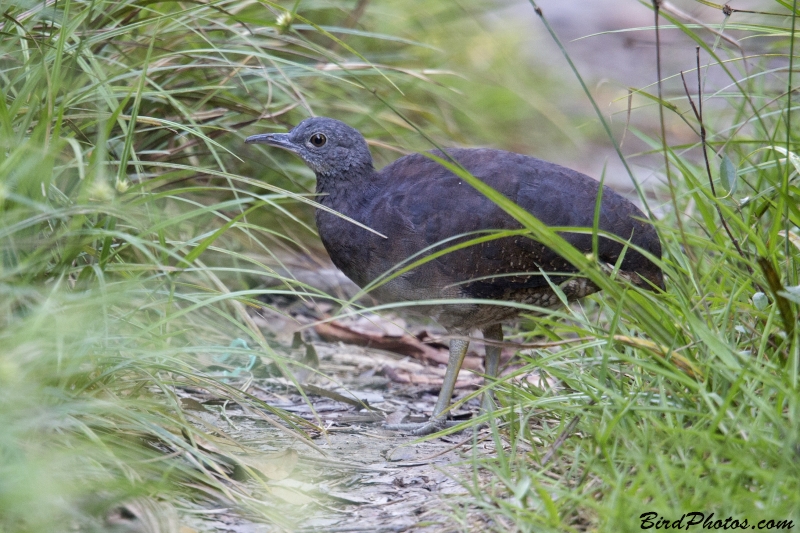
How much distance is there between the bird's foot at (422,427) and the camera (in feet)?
11.8

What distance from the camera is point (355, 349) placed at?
15.4 feet

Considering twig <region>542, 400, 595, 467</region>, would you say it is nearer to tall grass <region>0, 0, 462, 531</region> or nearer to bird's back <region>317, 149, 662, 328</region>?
tall grass <region>0, 0, 462, 531</region>

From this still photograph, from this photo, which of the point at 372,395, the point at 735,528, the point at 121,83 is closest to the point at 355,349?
the point at 372,395

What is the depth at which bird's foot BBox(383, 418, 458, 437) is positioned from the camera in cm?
359

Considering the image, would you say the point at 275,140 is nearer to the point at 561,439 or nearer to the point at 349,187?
the point at 349,187

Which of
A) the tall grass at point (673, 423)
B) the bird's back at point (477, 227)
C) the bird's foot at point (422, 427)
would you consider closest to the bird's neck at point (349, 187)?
the bird's back at point (477, 227)

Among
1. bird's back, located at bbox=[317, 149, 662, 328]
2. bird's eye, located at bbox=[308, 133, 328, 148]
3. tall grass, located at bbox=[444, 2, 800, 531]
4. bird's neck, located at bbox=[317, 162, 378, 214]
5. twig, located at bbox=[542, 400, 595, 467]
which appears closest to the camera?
tall grass, located at bbox=[444, 2, 800, 531]

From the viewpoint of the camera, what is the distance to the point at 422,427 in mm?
3590

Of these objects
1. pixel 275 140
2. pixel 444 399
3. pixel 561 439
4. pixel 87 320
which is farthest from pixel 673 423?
pixel 275 140

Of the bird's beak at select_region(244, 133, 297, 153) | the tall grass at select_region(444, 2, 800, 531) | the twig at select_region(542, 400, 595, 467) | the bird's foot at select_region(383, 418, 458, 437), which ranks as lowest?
the bird's foot at select_region(383, 418, 458, 437)

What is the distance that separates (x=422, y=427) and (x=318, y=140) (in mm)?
1506

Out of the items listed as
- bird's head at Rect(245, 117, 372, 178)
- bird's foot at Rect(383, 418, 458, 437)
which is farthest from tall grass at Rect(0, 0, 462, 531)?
bird's head at Rect(245, 117, 372, 178)

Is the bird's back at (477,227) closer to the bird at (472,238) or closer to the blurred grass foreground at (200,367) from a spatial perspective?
the bird at (472,238)

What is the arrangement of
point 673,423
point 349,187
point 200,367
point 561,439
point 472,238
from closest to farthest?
point 673,423, point 561,439, point 472,238, point 200,367, point 349,187
